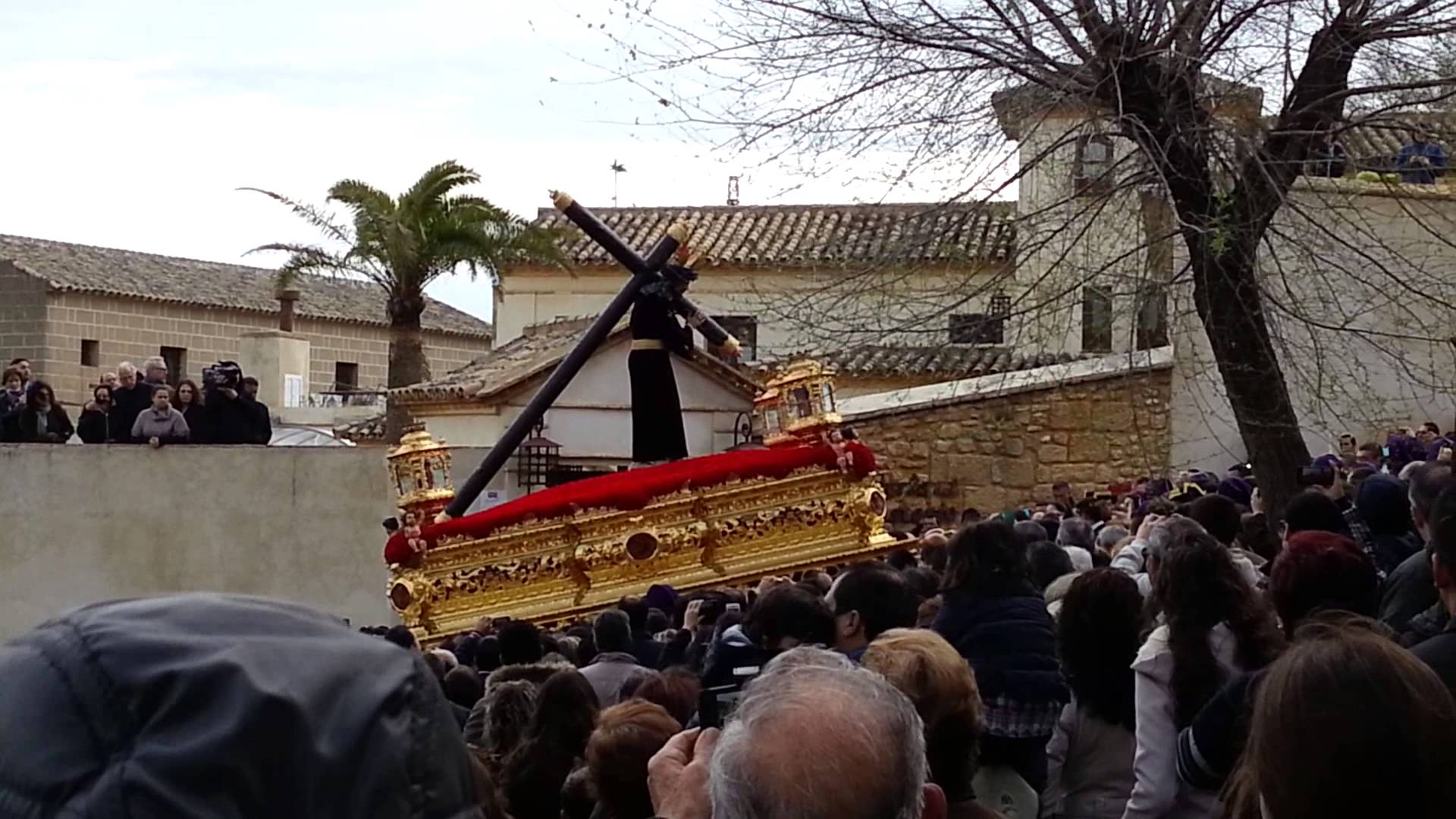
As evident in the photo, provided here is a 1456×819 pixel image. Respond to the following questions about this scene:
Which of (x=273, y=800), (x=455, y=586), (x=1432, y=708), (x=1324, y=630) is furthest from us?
(x=455, y=586)

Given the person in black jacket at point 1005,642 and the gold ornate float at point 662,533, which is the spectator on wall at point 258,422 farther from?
the person in black jacket at point 1005,642

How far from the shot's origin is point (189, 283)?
124 feet

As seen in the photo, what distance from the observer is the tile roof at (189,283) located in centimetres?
3531

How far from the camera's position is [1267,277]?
383 inches

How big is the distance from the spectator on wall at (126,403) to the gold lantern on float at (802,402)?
282 inches

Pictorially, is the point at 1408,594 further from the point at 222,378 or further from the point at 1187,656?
the point at 222,378

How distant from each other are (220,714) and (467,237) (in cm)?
2696

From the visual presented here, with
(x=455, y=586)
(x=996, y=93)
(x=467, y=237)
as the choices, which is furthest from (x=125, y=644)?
(x=467, y=237)

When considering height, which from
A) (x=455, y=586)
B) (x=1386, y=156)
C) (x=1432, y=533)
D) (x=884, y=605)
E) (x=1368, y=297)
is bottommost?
(x=455, y=586)

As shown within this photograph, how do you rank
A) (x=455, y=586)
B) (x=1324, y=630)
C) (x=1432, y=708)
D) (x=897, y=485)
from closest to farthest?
(x=1432, y=708), (x=1324, y=630), (x=455, y=586), (x=897, y=485)

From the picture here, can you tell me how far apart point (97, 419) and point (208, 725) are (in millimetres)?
17648

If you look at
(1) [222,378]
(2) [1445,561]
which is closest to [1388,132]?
(2) [1445,561]

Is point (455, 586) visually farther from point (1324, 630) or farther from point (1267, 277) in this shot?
point (1324, 630)

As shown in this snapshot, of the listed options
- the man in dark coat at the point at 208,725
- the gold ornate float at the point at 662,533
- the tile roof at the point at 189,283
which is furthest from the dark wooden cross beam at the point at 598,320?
the tile roof at the point at 189,283
